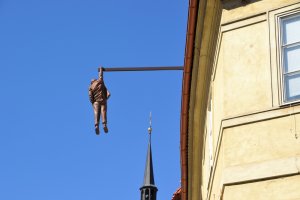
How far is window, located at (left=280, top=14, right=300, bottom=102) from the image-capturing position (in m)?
10.4

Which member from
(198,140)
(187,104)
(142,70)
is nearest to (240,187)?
(142,70)

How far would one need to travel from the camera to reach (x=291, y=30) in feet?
35.2

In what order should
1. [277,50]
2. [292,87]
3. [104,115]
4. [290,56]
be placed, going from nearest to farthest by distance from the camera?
[292,87] → [290,56] → [277,50] → [104,115]

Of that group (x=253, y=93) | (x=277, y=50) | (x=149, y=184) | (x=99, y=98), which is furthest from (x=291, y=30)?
(x=149, y=184)

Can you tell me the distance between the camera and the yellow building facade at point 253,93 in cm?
995

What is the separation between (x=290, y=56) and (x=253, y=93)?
2.24 feet

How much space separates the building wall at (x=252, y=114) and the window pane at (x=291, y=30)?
0.51 ft

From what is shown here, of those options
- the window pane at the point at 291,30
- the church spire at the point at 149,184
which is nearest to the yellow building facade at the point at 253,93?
the window pane at the point at 291,30

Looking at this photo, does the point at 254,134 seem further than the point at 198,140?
No

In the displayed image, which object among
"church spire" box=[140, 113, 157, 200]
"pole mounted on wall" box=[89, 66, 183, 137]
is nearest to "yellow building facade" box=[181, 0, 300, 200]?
"pole mounted on wall" box=[89, 66, 183, 137]

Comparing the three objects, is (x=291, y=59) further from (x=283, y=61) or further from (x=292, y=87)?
(x=292, y=87)

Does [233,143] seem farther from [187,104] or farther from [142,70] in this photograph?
[187,104]

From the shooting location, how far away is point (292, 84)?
1040 cm

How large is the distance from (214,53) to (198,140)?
11.3 feet
